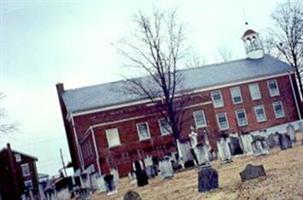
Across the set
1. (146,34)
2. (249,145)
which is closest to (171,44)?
(146,34)

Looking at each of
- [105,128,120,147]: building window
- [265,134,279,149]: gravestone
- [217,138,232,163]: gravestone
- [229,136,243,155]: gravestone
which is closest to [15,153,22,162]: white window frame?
[105,128,120,147]: building window

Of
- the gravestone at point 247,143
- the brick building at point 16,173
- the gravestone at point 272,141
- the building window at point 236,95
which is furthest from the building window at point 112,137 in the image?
the gravestone at point 247,143

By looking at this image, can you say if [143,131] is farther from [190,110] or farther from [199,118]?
[199,118]

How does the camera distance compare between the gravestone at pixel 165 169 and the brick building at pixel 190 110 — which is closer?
the gravestone at pixel 165 169

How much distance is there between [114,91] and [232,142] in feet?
56.9

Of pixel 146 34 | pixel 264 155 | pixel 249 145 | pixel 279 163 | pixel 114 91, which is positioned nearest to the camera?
pixel 279 163

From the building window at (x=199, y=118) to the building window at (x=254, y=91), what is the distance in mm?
7494

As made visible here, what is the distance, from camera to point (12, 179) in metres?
35.6

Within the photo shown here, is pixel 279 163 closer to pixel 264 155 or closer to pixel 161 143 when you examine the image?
pixel 264 155

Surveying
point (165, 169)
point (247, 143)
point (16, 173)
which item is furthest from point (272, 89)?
point (165, 169)

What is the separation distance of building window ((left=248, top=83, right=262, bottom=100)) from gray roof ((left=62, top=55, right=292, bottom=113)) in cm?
74

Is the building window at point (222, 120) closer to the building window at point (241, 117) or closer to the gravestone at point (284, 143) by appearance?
the building window at point (241, 117)

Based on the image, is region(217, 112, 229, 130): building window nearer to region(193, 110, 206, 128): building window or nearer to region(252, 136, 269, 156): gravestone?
region(193, 110, 206, 128): building window

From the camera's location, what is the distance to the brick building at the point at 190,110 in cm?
3092
